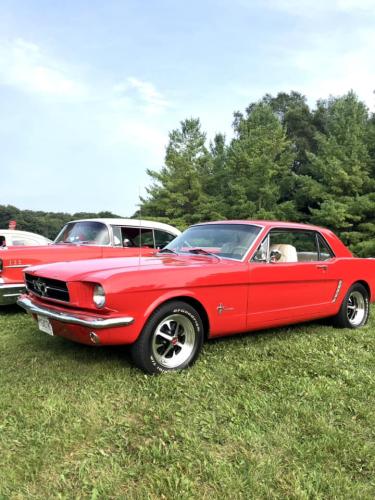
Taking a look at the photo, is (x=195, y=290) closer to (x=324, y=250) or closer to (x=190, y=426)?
(x=190, y=426)

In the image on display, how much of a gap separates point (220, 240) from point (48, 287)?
201 centimetres

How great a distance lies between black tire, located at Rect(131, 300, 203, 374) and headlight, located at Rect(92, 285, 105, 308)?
1.51 ft

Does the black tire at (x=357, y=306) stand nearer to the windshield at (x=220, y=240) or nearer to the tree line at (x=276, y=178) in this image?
the windshield at (x=220, y=240)

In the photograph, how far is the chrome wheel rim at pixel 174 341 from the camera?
396 cm

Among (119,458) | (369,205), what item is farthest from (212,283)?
(369,205)

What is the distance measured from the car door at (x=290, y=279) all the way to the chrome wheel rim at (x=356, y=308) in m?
0.74

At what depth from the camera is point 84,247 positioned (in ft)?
24.1

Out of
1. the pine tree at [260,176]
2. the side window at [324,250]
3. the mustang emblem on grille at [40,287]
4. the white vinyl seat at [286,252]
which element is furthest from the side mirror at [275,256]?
the pine tree at [260,176]

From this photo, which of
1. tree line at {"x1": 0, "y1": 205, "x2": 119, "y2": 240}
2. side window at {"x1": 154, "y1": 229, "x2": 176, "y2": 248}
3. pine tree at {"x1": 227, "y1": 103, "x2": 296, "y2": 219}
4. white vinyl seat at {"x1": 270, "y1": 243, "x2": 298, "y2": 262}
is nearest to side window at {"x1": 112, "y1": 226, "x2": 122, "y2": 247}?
side window at {"x1": 154, "y1": 229, "x2": 176, "y2": 248}

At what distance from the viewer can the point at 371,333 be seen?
19.0 feet

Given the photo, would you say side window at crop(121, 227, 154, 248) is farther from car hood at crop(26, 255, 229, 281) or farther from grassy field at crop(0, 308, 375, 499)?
grassy field at crop(0, 308, 375, 499)

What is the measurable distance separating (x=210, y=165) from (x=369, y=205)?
15.1 metres

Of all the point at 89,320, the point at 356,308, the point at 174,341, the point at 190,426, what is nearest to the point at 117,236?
the point at 174,341

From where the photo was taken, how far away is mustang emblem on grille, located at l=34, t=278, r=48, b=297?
13.7 feet
